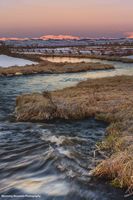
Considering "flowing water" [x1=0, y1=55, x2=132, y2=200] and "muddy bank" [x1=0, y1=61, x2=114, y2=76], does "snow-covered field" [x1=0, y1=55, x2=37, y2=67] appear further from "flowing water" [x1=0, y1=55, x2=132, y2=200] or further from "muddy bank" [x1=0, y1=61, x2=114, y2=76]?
"flowing water" [x1=0, y1=55, x2=132, y2=200]

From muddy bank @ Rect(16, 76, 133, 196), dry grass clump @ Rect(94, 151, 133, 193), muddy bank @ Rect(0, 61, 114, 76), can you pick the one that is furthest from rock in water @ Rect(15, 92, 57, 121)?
muddy bank @ Rect(0, 61, 114, 76)

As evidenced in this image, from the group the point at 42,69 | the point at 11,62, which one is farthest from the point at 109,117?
the point at 11,62

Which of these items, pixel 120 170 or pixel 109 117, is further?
pixel 109 117

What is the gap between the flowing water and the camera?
10.5m

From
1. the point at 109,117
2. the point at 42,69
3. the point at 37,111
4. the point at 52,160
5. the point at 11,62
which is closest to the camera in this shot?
the point at 52,160

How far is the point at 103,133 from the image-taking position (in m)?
17.0

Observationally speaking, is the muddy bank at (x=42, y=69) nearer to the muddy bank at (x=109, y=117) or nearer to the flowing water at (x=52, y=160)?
the muddy bank at (x=109, y=117)

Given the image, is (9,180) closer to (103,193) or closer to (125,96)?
(103,193)

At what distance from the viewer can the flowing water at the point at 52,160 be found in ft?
34.3

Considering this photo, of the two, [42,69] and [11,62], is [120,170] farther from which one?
[11,62]

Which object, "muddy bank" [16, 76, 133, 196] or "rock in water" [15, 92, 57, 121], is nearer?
"muddy bank" [16, 76, 133, 196]

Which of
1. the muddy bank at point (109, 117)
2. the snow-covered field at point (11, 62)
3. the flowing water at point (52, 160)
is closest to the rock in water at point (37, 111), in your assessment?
the muddy bank at point (109, 117)

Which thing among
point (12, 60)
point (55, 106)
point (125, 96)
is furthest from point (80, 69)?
point (55, 106)

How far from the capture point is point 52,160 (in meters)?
13.0
